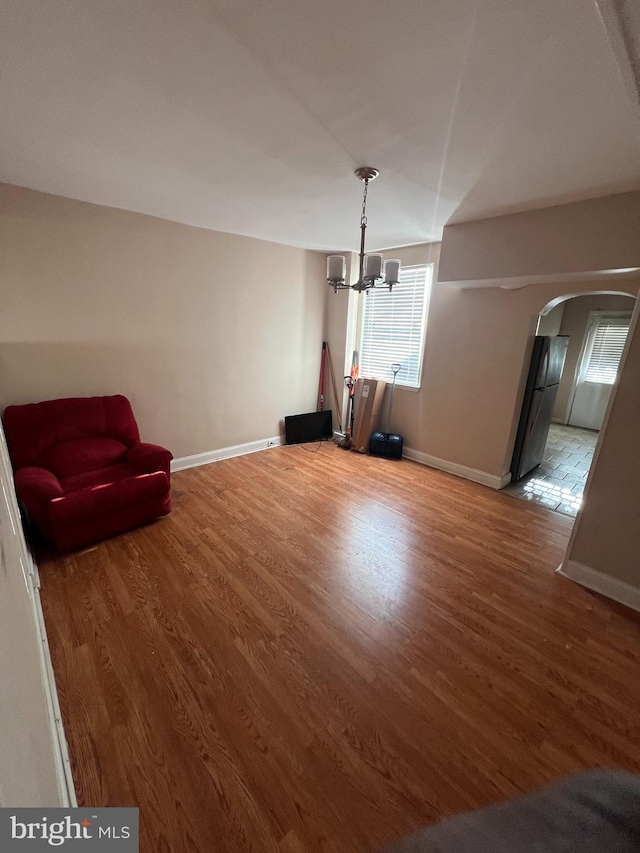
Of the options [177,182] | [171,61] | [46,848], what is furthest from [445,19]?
[46,848]

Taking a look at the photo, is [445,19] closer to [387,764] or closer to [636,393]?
[636,393]

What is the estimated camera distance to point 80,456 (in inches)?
103

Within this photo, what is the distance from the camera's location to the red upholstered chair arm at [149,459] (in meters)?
2.70

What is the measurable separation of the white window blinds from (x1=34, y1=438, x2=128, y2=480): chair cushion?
6.92 metres

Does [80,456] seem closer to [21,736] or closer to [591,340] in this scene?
[21,736]

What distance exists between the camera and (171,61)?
1257 millimetres

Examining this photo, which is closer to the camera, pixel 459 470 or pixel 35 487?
pixel 35 487

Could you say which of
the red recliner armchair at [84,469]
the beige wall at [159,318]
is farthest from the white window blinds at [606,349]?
the red recliner armchair at [84,469]

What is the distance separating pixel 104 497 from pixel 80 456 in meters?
0.55

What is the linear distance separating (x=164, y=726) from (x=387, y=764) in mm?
904

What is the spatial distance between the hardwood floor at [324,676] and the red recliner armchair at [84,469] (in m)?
0.19

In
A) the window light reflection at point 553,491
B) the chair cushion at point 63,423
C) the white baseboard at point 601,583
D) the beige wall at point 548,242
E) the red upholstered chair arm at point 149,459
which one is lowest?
the white baseboard at point 601,583

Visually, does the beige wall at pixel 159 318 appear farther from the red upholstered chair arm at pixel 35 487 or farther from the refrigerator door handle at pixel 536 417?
the refrigerator door handle at pixel 536 417

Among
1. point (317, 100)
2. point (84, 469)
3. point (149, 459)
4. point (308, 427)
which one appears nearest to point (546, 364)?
point (308, 427)
